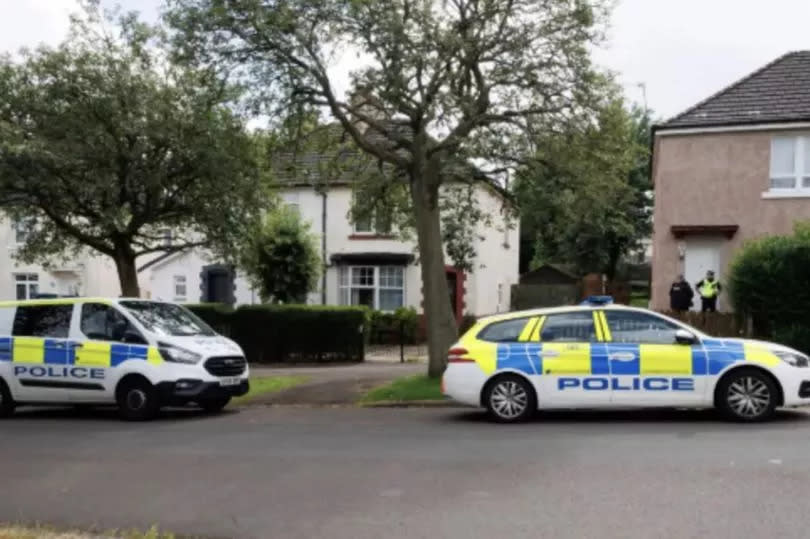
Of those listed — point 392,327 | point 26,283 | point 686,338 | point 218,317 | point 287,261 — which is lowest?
point 392,327

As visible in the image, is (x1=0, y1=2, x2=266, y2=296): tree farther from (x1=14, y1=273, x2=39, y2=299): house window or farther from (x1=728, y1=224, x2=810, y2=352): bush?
(x1=14, y1=273, x2=39, y2=299): house window

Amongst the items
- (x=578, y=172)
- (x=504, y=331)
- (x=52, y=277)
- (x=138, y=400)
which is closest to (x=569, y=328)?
(x=504, y=331)

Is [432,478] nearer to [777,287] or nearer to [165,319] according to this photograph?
[165,319]

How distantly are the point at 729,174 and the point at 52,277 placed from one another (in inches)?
1190

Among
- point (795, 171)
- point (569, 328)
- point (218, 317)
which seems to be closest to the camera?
point (569, 328)

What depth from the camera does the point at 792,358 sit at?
1052 centimetres

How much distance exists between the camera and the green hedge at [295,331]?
24266mm

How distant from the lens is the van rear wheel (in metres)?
13.0

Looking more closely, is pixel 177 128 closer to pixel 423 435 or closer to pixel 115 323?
pixel 115 323

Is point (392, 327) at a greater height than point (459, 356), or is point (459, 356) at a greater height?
point (459, 356)

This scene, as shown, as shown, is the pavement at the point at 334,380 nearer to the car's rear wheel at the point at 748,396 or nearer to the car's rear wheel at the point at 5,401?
the car's rear wheel at the point at 5,401

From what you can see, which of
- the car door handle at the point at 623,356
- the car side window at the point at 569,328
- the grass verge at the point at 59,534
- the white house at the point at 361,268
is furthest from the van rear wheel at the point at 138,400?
the white house at the point at 361,268

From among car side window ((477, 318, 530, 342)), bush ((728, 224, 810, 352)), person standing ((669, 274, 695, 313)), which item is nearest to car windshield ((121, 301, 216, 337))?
car side window ((477, 318, 530, 342))

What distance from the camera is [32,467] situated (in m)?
9.12
